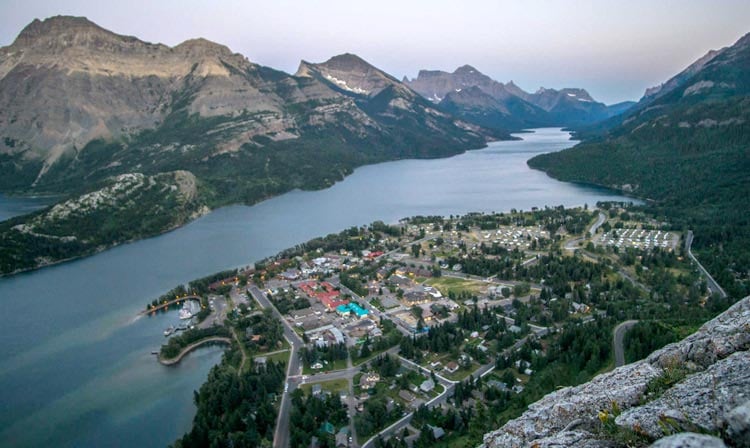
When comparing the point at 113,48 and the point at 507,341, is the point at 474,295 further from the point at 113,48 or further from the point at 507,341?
the point at 113,48

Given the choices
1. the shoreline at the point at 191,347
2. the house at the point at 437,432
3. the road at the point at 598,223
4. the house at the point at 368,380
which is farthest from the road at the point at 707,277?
the shoreline at the point at 191,347

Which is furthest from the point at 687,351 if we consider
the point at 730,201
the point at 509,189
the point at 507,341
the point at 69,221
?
the point at 509,189

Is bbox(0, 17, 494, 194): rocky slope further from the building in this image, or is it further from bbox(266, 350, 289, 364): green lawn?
bbox(266, 350, 289, 364): green lawn

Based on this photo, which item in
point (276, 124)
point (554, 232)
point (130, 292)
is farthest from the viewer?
point (276, 124)

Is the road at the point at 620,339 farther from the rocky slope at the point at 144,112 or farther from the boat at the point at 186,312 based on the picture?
the rocky slope at the point at 144,112

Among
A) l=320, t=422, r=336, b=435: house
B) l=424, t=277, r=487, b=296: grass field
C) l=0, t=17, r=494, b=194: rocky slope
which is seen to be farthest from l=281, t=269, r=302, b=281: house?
l=0, t=17, r=494, b=194: rocky slope

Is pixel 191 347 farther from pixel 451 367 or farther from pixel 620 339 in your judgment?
pixel 620 339
